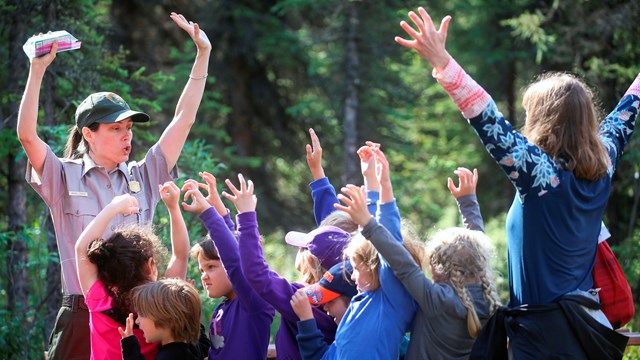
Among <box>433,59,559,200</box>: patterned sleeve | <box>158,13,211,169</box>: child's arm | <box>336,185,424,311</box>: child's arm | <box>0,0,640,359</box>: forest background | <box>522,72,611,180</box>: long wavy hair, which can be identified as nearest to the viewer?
<box>433,59,559,200</box>: patterned sleeve

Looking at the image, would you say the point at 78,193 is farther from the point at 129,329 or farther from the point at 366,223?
the point at 366,223

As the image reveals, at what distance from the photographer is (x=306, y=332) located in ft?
11.4

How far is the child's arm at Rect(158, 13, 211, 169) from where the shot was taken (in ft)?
13.3

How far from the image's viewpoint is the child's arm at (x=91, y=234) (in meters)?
3.52

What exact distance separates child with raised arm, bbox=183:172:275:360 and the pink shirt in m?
0.47

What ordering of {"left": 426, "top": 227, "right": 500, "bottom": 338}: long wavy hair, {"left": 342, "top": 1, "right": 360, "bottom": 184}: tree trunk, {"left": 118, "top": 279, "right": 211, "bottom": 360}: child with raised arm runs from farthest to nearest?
{"left": 342, "top": 1, "right": 360, "bottom": 184}: tree trunk → {"left": 118, "top": 279, "right": 211, "bottom": 360}: child with raised arm → {"left": 426, "top": 227, "right": 500, "bottom": 338}: long wavy hair

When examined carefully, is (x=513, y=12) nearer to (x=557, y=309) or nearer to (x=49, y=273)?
(x=49, y=273)

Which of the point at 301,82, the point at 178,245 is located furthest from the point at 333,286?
the point at 301,82

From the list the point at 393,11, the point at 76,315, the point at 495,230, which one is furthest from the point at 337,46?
the point at 76,315

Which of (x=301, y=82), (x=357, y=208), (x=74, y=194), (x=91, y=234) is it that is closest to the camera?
(x=357, y=208)

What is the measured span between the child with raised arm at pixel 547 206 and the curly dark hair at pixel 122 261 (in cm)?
156

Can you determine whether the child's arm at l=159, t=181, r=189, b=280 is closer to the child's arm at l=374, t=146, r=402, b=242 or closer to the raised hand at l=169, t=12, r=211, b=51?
the raised hand at l=169, t=12, r=211, b=51

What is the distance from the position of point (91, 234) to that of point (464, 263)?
5.28 ft

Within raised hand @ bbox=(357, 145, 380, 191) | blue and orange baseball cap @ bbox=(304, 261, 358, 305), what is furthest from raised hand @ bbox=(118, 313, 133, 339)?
raised hand @ bbox=(357, 145, 380, 191)
